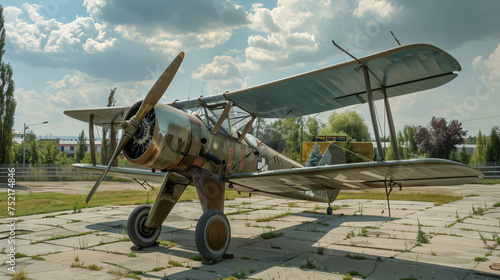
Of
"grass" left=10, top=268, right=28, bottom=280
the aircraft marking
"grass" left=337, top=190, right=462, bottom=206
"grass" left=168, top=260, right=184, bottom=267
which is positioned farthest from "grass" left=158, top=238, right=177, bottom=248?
"grass" left=337, top=190, right=462, bottom=206

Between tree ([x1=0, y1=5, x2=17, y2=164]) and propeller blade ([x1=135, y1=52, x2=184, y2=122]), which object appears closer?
propeller blade ([x1=135, y1=52, x2=184, y2=122])

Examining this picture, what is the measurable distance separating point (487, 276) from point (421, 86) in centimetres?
341

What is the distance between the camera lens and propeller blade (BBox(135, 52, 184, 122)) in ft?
18.0

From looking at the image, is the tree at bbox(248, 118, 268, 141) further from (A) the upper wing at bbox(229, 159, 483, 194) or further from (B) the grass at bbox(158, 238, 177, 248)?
(B) the grass at bbox(158, 238, 177, 248)

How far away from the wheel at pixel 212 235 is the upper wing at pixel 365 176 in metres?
1.07

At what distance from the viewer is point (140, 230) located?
260 inches

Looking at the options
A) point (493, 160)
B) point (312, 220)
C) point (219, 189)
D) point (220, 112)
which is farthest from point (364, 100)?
point (493, 160)

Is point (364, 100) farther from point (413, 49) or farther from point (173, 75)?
point (173, 75)

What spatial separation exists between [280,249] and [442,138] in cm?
4827

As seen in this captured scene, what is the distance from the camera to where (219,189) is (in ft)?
21.1

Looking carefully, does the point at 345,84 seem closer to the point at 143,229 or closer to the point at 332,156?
the point at 332,156

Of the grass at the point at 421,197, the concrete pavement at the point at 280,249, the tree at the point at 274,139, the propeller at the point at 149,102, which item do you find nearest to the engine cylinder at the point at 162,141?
the propeller at the point at 149,102

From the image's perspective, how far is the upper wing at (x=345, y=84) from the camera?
209 inches

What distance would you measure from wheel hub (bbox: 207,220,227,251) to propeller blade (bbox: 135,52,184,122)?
210 cm
